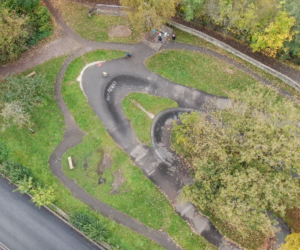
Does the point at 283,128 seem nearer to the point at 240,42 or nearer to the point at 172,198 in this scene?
the point at 172,198

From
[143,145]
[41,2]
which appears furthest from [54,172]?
[41,2]

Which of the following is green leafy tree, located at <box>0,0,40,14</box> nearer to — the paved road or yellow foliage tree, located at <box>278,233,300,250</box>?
the paved road

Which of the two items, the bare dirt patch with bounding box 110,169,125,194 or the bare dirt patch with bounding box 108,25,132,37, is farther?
the bare dirt patch with bounding box 108,25,132,37

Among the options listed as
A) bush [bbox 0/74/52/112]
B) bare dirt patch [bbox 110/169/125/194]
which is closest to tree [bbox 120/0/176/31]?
bush [bbox 0/74/52/112]

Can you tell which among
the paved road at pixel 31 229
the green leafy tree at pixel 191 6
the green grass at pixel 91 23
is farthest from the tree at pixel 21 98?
the green leafy tree at pixel 191 6

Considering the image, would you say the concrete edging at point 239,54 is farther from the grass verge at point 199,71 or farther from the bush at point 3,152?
the bush at point 3,152

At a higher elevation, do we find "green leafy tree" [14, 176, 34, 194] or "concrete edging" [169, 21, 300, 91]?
"concrete edging" [169, 21, 300, 91]

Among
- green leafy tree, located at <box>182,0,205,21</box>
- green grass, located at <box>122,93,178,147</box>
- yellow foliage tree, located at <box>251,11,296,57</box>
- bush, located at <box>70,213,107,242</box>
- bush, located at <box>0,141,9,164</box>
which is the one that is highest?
green leafy tree, located at <box>182,0,205,21</box>

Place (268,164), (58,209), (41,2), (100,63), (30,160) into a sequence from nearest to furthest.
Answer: (268,164), (58,209), (30,160), (100,63), (41,2)
